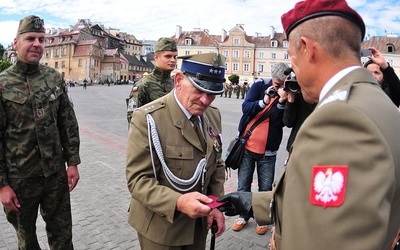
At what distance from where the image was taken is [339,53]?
125 centimetres

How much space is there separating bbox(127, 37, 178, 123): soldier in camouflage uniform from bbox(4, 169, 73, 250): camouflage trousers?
64.1 inches

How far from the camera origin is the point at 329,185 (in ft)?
3.32

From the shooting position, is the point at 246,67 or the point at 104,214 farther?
the point at 246,67

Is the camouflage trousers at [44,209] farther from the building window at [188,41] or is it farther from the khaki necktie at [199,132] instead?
the building window at [188,41]

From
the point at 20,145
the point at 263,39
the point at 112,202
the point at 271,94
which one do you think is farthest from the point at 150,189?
the point at 263,39

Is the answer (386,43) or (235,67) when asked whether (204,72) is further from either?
(235,67)

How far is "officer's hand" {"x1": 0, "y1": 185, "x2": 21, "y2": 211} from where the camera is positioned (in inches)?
110

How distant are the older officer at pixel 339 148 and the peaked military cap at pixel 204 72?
85cm

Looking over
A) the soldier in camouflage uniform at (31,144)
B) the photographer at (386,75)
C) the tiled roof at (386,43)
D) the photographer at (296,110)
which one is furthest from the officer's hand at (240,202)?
the tiled roof at (386,43)

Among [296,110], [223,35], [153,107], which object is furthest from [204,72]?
[223,35]

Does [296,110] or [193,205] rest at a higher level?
[296,110]

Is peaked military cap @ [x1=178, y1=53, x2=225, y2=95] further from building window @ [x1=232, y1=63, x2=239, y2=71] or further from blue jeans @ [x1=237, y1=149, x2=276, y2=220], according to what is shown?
building window @ [x1=232, y1=63, x2=239, y2=71]

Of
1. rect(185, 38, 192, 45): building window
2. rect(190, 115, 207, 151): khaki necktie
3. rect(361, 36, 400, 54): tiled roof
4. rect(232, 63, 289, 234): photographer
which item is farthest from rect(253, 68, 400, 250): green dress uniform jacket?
rect(185, 38, 192, 45): building window

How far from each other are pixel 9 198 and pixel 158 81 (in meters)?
2.49
